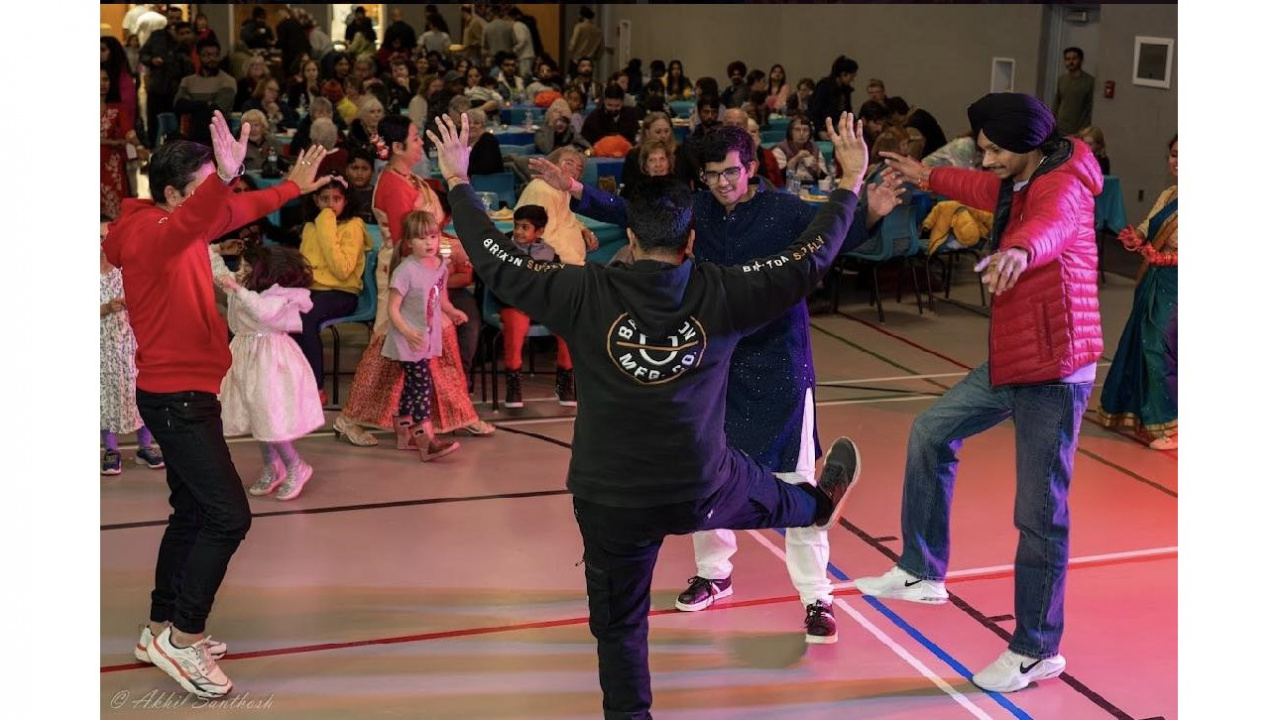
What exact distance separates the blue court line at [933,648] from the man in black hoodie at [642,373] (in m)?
1.27

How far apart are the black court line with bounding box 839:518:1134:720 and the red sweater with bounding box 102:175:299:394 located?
246 cm

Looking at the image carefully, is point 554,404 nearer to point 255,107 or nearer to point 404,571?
point 404,571

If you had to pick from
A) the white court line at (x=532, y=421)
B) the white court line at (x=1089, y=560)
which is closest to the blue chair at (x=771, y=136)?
the white court line at (x=532, y=421)

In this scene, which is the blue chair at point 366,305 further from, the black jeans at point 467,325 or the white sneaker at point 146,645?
the white sneaker at point 146,645

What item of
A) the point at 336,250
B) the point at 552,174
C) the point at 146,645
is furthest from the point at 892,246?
the point at 146,645

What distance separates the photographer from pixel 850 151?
13.1ft

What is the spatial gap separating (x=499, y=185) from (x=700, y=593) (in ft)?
18.3

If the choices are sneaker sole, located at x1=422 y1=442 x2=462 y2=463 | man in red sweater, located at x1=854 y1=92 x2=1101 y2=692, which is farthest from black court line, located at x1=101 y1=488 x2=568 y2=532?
man in red sweater, located at x1=854 y1=92 x2=1101 y2=692

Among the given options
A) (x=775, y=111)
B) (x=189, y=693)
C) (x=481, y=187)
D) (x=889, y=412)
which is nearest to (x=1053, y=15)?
(x=775, y=111)

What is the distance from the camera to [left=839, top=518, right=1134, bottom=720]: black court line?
4.39 meters

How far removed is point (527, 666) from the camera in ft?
15.2

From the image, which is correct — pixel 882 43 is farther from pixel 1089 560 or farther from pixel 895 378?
pixel 1089 560

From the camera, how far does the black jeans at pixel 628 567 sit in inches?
142

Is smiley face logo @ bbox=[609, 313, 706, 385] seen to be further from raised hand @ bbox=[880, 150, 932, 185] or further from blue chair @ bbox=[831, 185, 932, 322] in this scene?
blue chair @ bbox=[831, 185, 932, 322]
